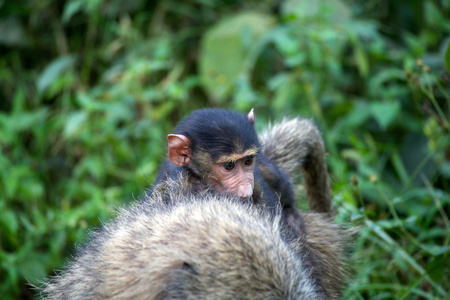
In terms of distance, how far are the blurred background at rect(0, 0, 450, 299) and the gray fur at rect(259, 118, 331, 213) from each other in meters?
0.17

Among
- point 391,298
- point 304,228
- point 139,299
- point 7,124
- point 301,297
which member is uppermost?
point 7,124

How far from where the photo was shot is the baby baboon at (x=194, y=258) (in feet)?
7.82

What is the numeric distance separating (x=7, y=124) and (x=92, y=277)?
13.7ft

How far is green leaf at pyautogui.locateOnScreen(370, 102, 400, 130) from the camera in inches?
224

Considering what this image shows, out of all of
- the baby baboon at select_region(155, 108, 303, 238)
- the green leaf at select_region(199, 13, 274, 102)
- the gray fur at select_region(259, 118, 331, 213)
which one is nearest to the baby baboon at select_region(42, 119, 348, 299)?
the baby baboon at select_region(155, 108, 303, 238)

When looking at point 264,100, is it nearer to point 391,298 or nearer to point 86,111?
point 86,111

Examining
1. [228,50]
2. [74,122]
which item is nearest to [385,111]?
[228,50]

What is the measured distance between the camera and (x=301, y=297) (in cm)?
250

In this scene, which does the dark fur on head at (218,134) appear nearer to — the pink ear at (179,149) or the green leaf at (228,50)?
the pink ear at (179,149)

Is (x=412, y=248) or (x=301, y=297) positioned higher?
(x=301, y=297)

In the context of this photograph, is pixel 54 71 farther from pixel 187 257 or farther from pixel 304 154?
pixel 187 257

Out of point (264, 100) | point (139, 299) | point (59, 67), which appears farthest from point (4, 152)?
point (139, 299)

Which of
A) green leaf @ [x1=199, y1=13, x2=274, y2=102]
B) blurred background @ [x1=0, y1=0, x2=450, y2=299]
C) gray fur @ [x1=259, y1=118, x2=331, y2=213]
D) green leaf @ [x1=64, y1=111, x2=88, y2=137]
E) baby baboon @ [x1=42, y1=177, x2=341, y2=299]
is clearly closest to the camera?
baby baboon @ [x1=42, y1=177, x2=341, y2=299]

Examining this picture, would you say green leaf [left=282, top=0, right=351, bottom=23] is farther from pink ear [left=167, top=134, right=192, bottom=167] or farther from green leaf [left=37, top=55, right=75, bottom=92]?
pink ear [left=167, top=134, right=192, bottom=167]
